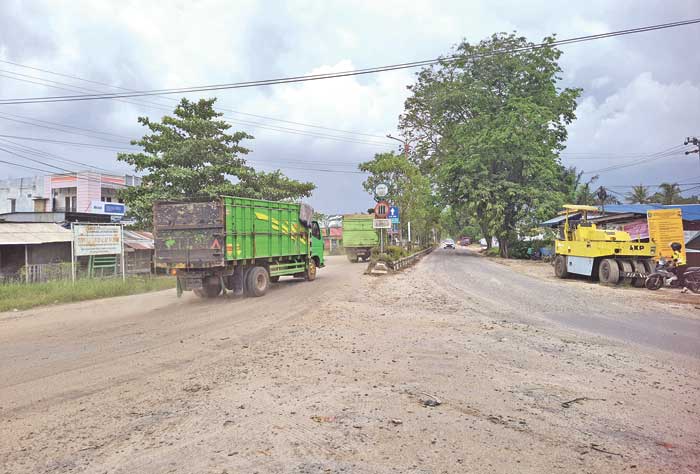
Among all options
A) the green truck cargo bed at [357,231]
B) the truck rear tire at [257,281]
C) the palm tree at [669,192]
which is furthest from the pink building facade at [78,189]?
the palm tree at [669,192]

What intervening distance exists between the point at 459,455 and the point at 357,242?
90.9ft

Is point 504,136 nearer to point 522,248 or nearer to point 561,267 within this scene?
point 522,248

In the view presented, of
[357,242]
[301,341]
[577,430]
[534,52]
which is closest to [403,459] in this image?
[577,430]

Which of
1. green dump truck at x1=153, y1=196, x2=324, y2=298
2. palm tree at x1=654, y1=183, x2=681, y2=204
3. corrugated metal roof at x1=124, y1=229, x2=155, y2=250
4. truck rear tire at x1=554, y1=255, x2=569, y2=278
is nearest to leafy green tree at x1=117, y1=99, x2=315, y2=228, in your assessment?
corrugated metal roof at x1=124, y1=229, x2=155, y2=250

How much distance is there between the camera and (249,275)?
1360cm

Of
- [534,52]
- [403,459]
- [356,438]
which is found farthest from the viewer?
[534,52]

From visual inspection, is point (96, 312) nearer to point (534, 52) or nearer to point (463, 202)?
point (463, 202)

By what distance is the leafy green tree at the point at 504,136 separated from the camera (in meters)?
33.1

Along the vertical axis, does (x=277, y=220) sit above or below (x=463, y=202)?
below

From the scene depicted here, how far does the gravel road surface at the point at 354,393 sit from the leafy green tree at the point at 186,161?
43.3 ft

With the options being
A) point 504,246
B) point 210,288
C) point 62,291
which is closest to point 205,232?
point 210,288

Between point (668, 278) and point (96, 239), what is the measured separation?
19.3 metres

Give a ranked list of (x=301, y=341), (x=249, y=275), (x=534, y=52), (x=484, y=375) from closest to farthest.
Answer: (x=484, y=375) → (x=301, y=341) → (x=249, y=275) → (x=534, y=52)

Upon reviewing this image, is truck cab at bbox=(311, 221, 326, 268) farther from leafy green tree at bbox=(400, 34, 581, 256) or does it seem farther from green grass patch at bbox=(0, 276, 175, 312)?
leafy green tree at bbox=(400, 34, 581, 256)
